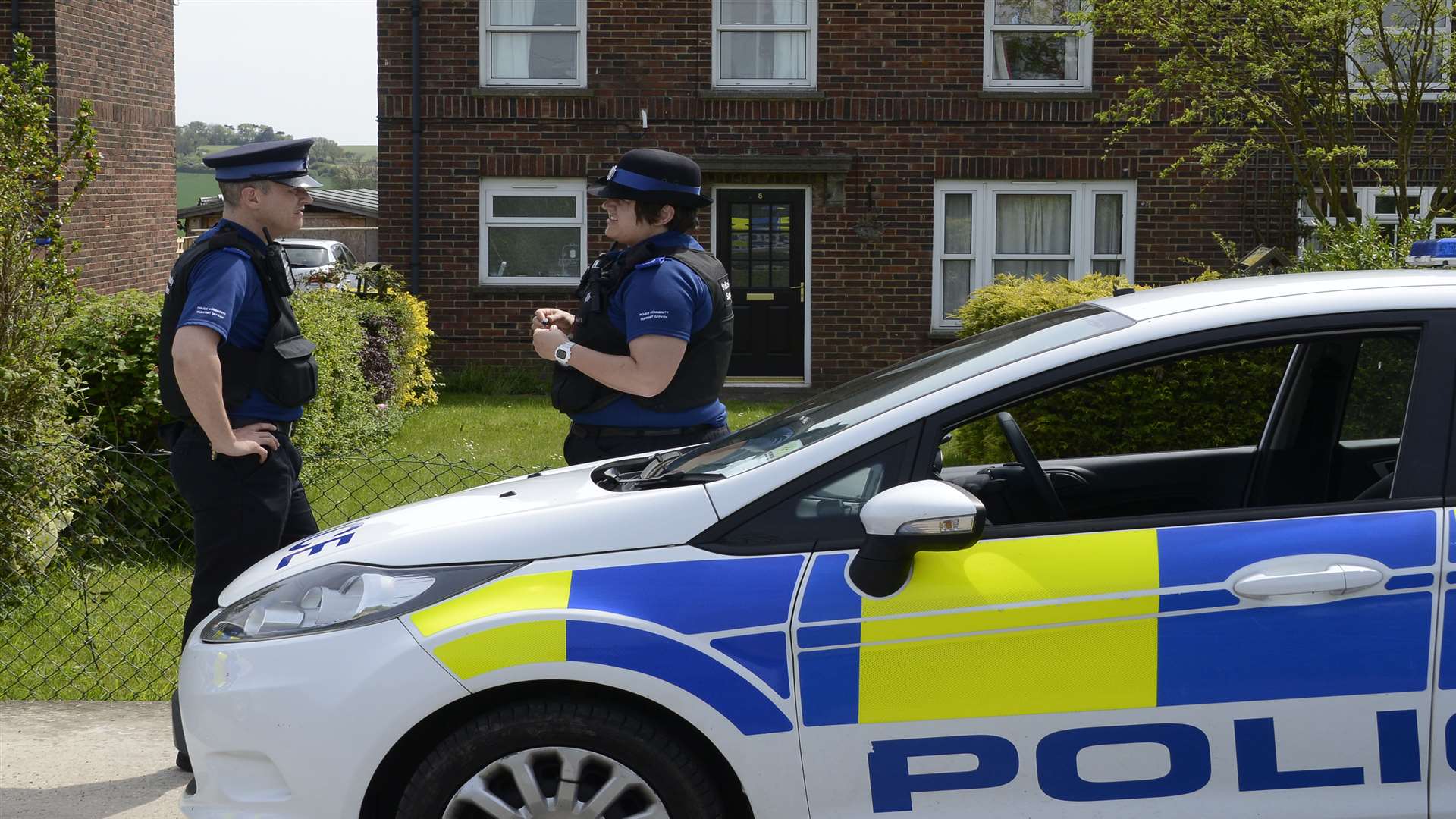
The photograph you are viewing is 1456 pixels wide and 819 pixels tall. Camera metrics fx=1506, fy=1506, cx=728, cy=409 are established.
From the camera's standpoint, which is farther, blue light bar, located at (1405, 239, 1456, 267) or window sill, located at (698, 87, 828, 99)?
window sill, located at (698, 87, 828, 99)

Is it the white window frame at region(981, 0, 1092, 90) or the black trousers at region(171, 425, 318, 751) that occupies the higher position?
the white window frame at region(981, 0, 1092, 90)

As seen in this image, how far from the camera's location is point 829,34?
16.1m

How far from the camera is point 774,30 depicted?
16.1 m

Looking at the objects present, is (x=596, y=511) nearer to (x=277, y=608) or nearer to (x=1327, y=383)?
(x=277, y=608)

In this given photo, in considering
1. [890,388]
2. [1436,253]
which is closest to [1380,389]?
[1436,253]

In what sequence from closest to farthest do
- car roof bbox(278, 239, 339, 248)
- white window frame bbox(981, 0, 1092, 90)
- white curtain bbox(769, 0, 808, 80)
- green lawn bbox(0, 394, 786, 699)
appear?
green lawn bbox(0, 394, 786, 699) < white window frame bbox(981, 0, 1092, 90) < white curtain bbox(769, 0, 808, 80) < car roof bbox(278, 239, 339, 248)

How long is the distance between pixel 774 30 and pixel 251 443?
1286 centimetres

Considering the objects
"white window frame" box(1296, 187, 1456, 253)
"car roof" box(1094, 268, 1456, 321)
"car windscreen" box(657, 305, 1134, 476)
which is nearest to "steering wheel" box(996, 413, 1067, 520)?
"car windscreen" box(657, 305, 1134, 476)

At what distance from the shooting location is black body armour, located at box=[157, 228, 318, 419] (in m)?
4.09

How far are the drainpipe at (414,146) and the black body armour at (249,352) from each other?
1229cm

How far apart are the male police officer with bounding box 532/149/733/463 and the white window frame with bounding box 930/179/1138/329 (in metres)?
12.1

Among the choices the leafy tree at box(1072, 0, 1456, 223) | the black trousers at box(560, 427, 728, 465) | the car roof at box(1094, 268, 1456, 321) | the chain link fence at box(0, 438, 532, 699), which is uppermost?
the leafy tree at box(1072, 0, 1456, 223)

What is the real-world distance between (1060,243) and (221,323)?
44.3 ft

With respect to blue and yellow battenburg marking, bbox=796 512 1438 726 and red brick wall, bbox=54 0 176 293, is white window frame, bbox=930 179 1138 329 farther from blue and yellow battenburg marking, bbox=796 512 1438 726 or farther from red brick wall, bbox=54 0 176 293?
blue and yellow battenburg marking, bbox=796 512 1438 726
